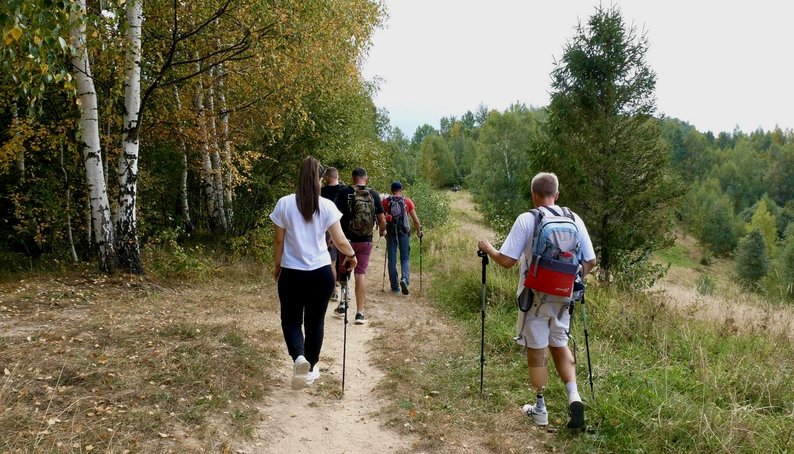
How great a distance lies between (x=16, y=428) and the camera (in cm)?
339

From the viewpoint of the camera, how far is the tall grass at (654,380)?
395 centimetres

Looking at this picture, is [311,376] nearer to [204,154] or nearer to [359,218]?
[359,218]

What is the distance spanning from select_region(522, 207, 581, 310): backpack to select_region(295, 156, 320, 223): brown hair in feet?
6.84

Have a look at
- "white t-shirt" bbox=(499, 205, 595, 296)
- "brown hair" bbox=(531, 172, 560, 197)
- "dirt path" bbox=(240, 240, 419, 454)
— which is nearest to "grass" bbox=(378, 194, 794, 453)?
"dirt path" bbox=(240, 240, 419, 454)

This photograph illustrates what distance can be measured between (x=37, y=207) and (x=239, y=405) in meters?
7.66

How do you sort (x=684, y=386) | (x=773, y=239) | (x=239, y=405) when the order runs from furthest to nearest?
(x=773, y=239), (x=684, y=386), (x=239, y=405)

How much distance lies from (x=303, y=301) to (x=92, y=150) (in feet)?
17.6

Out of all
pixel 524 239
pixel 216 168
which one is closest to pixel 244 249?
pixel 216 168

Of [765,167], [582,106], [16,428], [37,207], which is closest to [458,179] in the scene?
[765,167]

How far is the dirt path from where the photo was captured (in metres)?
4.16

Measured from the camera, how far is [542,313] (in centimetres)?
436

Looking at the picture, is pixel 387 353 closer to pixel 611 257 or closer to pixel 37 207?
pixel 37 207

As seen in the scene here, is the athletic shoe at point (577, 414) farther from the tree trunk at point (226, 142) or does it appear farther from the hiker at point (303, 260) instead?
the tree trunk at point (226, 142)

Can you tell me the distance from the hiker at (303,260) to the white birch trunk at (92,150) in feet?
16.0
